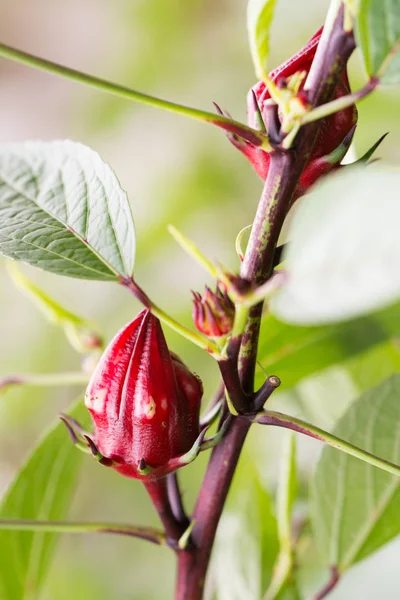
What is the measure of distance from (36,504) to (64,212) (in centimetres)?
19

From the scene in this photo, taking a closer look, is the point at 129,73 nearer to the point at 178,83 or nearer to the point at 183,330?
the point at 178,83

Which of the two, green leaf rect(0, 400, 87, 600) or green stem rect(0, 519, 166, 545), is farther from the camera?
green leaf rect(0, 400, 87, 600)

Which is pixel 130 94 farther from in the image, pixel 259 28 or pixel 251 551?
pixel 251 551

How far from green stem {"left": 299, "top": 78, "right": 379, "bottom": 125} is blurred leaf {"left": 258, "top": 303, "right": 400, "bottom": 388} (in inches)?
5.9

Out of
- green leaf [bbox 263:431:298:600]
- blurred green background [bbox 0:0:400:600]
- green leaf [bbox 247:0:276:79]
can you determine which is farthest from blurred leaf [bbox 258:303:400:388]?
blurred green background [bbox 0:0:400:600]

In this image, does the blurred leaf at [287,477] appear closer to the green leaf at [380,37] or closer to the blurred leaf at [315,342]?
the blurred leaf at [315,342]

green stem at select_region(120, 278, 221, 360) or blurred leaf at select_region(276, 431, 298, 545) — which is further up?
green stem at select_region(120, 278, 221, 360)

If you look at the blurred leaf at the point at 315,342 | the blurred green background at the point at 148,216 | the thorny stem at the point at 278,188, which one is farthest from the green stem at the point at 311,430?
the blurred green background at the point at 148,216

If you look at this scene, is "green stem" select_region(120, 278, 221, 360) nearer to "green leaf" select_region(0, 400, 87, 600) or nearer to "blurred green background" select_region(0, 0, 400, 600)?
"green leaf" select_region(0, 400, 87, 600)

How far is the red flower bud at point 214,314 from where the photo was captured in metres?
0.18

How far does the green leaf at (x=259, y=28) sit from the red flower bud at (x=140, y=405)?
0.28ft

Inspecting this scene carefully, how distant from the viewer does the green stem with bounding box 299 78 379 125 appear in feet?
0.55

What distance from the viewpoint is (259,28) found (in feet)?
0.64

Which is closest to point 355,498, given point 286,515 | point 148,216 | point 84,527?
point 286,515
